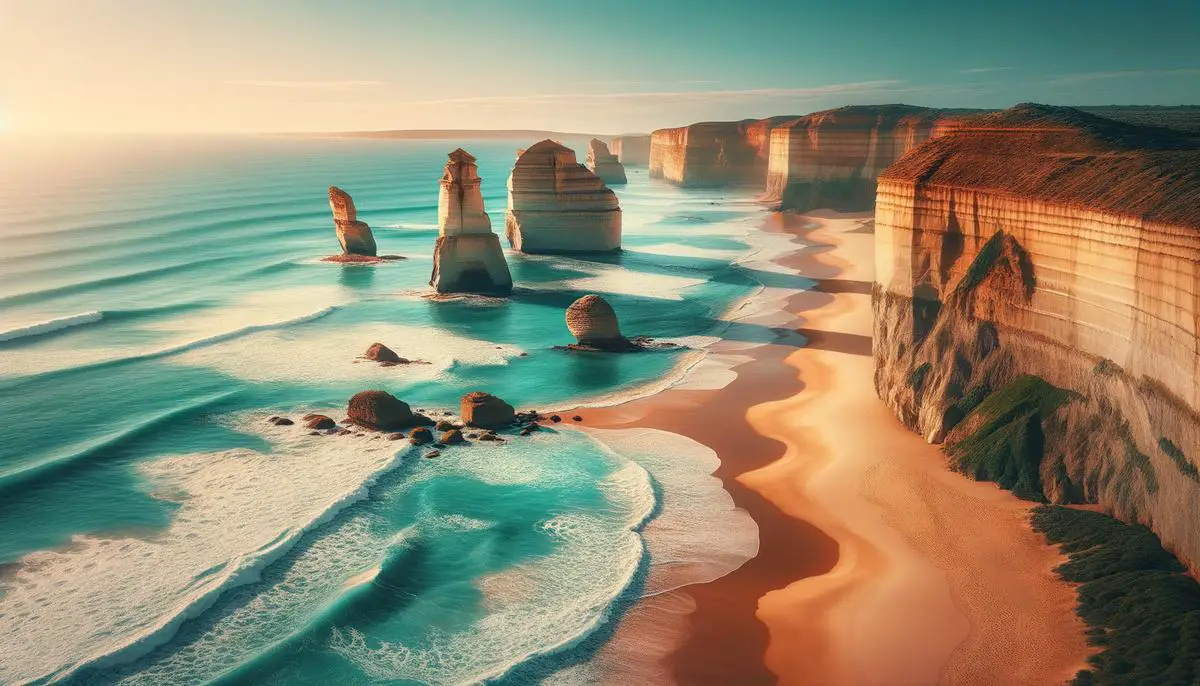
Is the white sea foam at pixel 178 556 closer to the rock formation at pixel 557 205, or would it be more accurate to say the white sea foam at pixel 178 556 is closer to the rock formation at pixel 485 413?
the rock formation at pixel 485 413

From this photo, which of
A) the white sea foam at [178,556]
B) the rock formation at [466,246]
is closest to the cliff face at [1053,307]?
the white sea foam at [178,556]

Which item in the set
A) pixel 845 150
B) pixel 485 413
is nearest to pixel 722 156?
pixel 845 150

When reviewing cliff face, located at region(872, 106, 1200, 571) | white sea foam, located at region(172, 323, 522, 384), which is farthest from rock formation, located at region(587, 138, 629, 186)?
cliff face, located at region(872, 106, 1200, 571)

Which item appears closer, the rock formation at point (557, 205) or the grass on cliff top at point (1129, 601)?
the grass on cliff top at point (1129, 601)

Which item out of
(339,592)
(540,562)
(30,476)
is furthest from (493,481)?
(30,476)

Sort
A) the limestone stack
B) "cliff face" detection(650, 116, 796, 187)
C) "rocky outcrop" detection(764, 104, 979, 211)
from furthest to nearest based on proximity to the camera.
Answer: "cliff face" detection(650, 116, 796, 187) < "rocky outcrop" detection(764, 104, 979, 211) < the limestone stack

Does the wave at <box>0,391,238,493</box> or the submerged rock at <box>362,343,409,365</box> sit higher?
the submerged rock at <box>362,343,409,365</box>

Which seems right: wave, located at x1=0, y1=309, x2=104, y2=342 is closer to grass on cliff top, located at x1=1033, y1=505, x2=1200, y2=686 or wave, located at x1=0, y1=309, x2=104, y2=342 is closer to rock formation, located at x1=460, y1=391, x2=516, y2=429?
rock formation, located at x1=460, y1=391, x2=516, y2=429
